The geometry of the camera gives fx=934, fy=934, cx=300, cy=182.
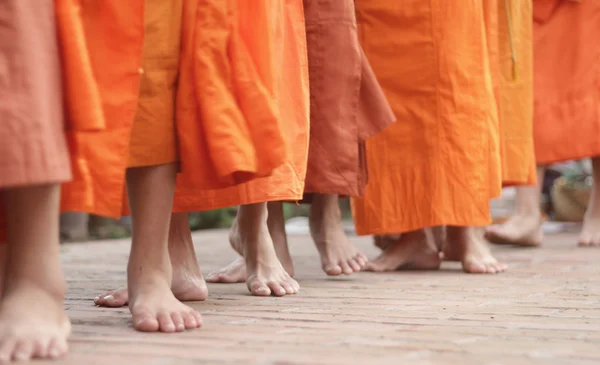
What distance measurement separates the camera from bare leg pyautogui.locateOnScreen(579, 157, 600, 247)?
369cm

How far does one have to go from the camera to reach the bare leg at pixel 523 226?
3.65m

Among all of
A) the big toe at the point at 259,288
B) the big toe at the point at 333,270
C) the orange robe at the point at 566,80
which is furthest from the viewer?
the orange robe at the point at 566,80

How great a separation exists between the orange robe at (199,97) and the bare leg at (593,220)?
2361 mm

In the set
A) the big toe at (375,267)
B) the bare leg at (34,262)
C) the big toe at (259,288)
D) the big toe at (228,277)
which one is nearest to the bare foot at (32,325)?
the bare leg at (34,262)

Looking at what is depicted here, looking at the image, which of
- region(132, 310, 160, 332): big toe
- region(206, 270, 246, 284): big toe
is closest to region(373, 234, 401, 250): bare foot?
region(206, 270, 246, 284): big toe

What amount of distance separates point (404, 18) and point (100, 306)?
124 cm

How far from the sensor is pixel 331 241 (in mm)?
2670

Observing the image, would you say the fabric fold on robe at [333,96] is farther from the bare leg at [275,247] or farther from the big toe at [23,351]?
the big toe at [23,351]

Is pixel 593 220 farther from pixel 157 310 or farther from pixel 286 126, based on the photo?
pixel 157 310

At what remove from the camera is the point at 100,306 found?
192 cm

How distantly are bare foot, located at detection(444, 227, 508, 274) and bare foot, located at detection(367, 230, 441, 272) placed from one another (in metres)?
0.09

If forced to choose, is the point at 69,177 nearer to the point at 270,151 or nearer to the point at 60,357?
the point at 60,357

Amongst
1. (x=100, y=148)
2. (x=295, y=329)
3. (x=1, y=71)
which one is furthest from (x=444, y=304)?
(x=1, y=71)

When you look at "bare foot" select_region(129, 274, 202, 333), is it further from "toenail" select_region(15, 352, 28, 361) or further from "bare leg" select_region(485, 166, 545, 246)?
"bare leg" select_region(485, 166, 545, 246)
